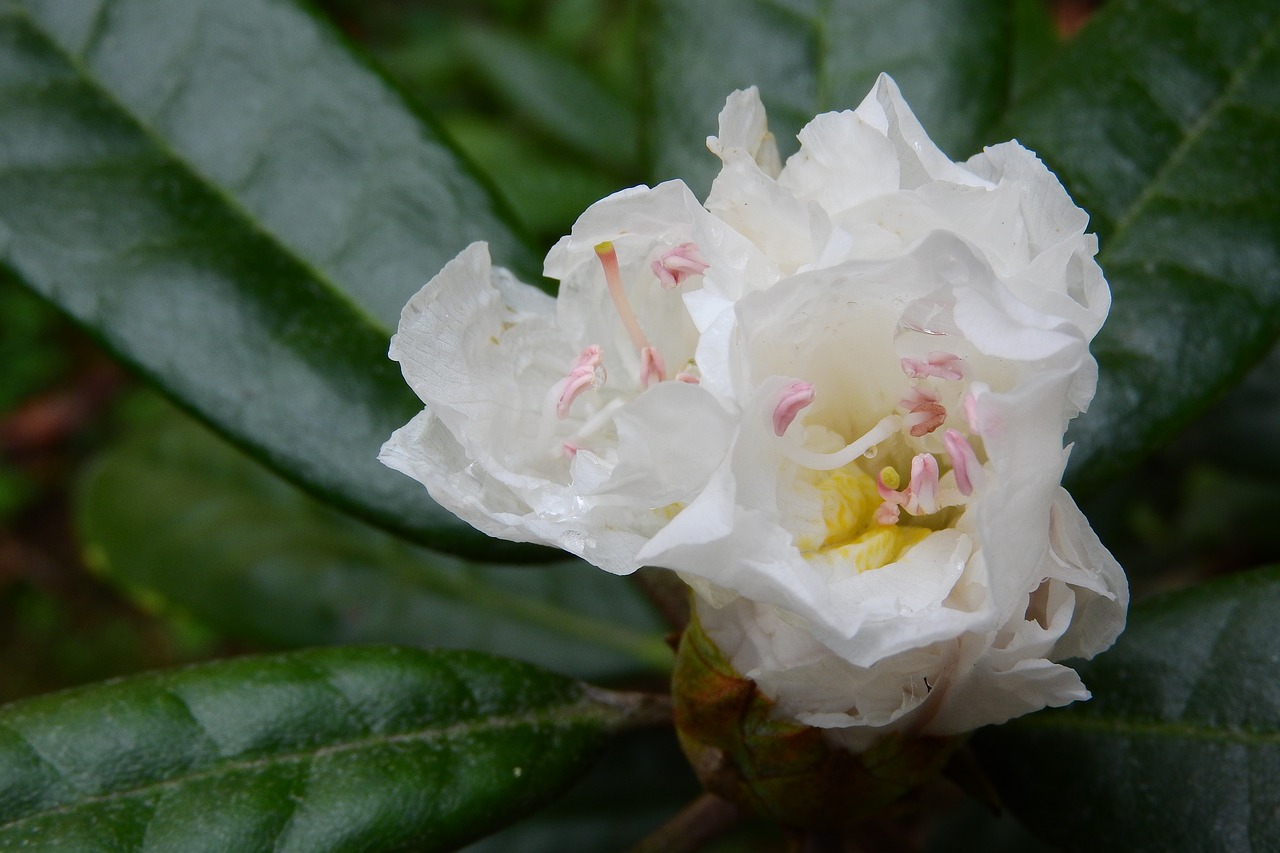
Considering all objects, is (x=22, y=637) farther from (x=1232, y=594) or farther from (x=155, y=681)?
(x=1232, y=594)

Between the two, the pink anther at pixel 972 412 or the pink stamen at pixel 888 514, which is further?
the pink stamen at pixel 888 514

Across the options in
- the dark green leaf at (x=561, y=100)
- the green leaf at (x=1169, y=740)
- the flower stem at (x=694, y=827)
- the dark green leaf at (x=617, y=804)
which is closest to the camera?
the green leaf at (x=1169, y=740)

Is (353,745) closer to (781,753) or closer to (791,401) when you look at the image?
→ (781,753)

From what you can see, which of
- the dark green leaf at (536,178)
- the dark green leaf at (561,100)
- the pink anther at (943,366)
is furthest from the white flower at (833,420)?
the dark green leaf at (561,100)

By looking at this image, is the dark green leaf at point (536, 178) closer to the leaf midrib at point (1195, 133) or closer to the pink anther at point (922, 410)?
the leaf midrib at point (1195, 133)

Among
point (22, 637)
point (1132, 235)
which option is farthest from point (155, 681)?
point (22, 637)

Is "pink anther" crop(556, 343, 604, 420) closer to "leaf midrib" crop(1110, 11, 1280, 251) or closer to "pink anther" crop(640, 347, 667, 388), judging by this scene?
"pink anther" crop(640, 347, 667, 388)
